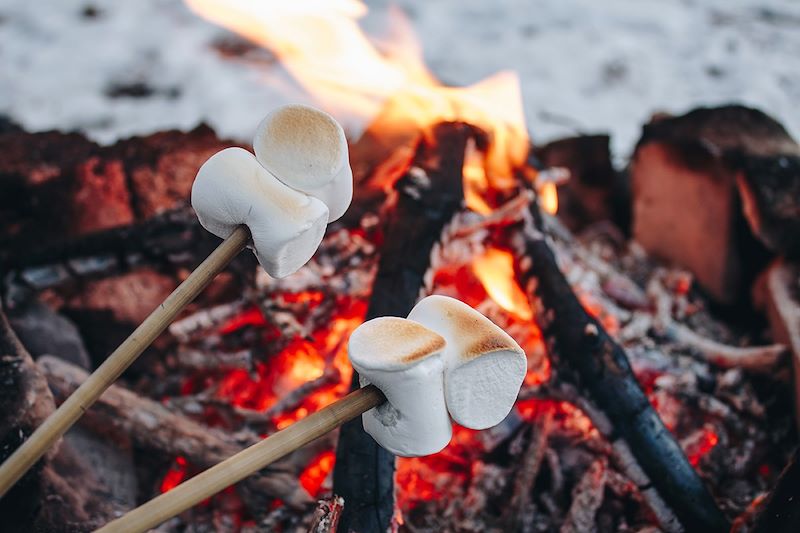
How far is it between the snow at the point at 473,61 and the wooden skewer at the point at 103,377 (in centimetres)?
269

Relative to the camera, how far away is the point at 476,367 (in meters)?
1.08

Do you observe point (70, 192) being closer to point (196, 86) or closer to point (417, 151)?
point (417, 151)

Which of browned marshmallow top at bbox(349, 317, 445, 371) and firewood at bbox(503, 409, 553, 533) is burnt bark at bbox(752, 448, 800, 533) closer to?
firewood at bbox(503, 409, 553, 533)

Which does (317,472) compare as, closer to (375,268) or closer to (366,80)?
(375,268)

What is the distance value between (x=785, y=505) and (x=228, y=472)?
44.6 inches

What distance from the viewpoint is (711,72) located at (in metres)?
4.43

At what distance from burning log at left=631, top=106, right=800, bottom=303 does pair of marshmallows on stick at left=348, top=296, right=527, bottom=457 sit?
1.70m

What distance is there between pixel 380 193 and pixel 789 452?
60.0 inches

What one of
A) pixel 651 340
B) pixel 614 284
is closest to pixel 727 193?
pixel 614 284

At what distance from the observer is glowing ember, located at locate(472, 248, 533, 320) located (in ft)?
6.94

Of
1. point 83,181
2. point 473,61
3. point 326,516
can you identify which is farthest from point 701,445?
point 473,61

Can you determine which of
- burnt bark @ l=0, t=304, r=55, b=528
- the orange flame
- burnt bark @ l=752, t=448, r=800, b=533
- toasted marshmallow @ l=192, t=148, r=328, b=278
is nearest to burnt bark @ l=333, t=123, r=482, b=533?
the orange flame

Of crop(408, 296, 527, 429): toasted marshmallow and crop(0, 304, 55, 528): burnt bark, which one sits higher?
crop(408, 296, 527, 429): toasted marshmallow

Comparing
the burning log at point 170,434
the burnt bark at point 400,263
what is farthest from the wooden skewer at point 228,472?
the burning log at point 170,434
